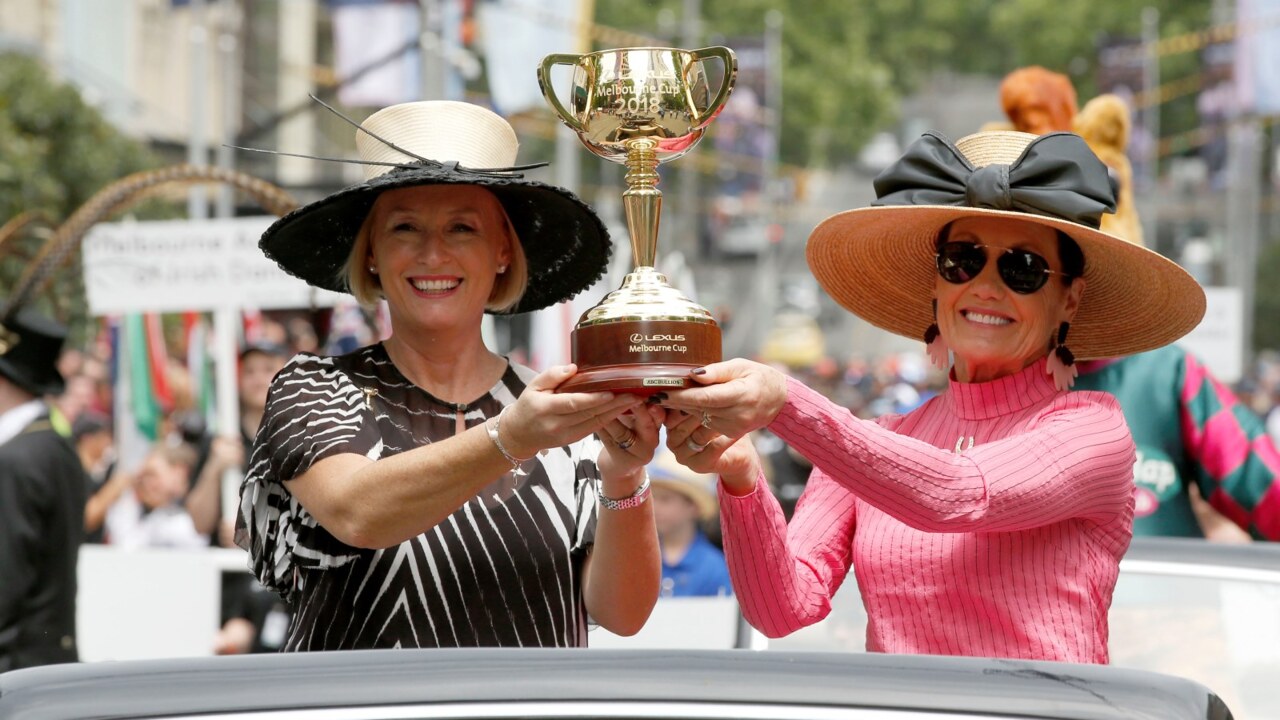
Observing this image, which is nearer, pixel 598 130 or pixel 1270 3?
pixel 598 130

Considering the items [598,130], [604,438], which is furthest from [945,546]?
[598,130]

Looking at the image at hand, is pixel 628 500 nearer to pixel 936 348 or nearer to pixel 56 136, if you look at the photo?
pixel 936 348

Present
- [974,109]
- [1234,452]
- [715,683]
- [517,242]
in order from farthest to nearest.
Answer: [974,109]
[1234,452]
[517,242]
[715,683]

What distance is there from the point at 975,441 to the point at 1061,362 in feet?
0.73

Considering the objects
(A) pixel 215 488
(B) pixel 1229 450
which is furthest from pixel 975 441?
(A) pixel 215 488

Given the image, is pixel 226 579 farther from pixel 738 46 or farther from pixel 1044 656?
pixel 738 46

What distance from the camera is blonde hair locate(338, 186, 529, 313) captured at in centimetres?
335

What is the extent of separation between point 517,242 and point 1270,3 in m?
20.0

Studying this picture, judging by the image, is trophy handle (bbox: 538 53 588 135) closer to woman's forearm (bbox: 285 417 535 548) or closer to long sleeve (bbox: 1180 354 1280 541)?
woman's forearm (bbox: 285 417 535 548)

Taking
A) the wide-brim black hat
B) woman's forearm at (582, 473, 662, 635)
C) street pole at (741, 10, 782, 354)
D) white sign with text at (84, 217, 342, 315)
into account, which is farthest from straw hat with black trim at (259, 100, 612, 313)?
street pole at (741, 10, 782, 354)

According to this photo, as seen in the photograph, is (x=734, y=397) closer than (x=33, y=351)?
Yes

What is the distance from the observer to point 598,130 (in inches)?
123

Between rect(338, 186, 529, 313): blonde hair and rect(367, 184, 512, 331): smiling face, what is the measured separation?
0.15 feet

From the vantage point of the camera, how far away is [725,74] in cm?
315
